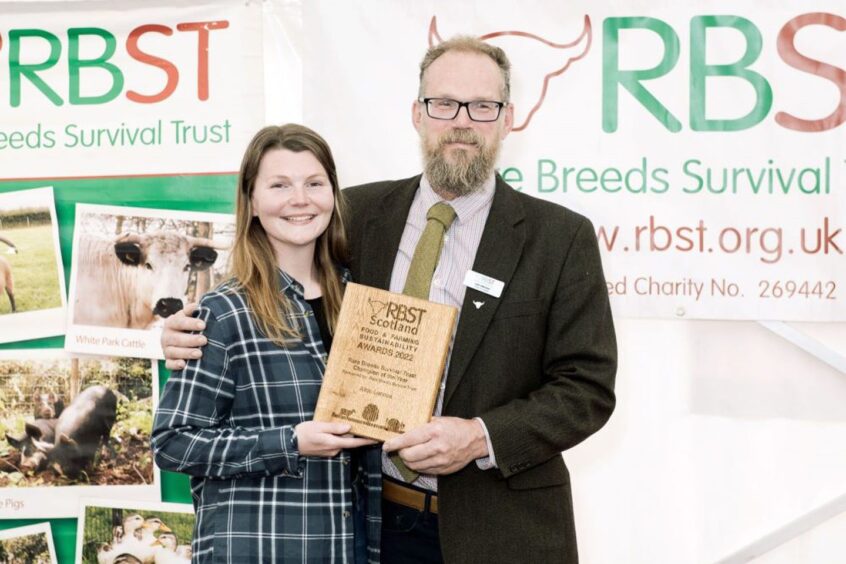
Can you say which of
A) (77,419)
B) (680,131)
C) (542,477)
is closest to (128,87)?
(77,419)

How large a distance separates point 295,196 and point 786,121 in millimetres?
1695

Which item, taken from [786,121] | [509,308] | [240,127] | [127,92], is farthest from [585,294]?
[127,92]

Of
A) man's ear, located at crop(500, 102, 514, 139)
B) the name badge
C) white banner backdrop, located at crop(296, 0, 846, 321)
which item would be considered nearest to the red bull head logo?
white banner backdrop, located at crop(296, 0, 846, 321)

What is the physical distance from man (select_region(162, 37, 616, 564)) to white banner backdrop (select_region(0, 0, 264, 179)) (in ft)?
3.30

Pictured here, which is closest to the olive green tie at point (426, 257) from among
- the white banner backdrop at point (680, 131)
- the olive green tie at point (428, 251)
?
the olive green tie at point (428, 251)

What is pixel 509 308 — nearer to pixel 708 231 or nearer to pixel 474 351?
pixel 474 351

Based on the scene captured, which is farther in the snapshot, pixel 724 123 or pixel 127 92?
pixel 127 92

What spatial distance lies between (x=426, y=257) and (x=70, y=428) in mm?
1649

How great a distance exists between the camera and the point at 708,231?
9.21ft

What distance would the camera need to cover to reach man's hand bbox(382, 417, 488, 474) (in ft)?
5.77

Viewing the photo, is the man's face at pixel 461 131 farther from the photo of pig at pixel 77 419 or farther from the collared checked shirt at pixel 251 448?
the photo of pig at pixel 77 419

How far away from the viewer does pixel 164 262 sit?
2971mm

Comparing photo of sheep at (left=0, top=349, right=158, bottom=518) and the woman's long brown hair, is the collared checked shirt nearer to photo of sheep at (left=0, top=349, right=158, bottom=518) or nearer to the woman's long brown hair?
the woman's long brown hair

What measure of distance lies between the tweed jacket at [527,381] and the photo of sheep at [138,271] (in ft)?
3.46
